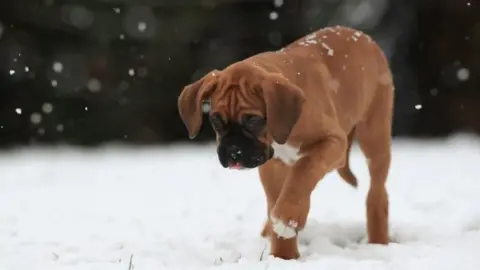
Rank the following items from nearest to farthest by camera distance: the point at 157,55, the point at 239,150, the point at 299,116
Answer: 1. the point at 239,150
2. the point at 299,116
3. the point at 157,55

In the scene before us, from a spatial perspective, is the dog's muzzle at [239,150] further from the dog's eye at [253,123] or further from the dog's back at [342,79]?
the dog's back at [342,79]

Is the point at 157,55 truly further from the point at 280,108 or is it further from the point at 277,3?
the point at 280,108

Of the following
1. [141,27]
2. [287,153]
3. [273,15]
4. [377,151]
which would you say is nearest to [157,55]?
[141,27]

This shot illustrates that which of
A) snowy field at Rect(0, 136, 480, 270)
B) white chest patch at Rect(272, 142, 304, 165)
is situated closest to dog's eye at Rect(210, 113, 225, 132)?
white chest patch at Rect(272, 142, 304, 165)

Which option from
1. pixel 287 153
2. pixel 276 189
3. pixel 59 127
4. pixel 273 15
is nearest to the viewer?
pixel 287 153

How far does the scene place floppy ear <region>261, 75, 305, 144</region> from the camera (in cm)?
396

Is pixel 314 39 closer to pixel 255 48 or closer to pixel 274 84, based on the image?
pixel 274 84

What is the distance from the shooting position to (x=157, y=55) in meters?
14.2

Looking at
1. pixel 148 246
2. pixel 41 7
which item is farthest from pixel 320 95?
pixel 41 7

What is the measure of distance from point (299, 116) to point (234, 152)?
40 centimetres

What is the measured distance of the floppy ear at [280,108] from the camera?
3.96 m

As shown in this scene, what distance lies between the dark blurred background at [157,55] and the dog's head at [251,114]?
9.61 m

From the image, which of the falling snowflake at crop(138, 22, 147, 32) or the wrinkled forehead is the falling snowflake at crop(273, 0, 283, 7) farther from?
the wrinkled forehead

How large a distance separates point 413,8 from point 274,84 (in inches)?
405
